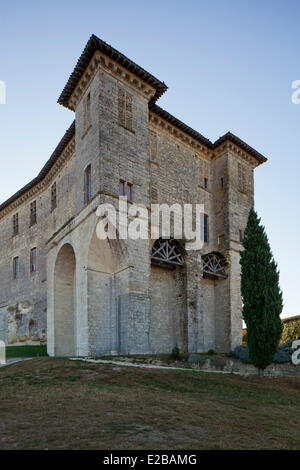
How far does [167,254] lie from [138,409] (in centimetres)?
1443

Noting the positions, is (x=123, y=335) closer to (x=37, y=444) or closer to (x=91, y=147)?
(x=91, y=147)

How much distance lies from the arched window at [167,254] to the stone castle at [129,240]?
77 mm

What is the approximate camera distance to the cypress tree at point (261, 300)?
16688 millimetres

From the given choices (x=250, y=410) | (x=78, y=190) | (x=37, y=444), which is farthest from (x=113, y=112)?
(x=37, y=444)

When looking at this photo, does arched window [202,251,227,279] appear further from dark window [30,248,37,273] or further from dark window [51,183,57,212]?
dark window [30,248,37,273]

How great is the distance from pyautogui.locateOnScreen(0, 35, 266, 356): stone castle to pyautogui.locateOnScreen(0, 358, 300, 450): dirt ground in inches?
227

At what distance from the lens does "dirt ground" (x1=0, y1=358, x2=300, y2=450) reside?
20.9ft

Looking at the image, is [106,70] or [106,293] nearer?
[106,293]

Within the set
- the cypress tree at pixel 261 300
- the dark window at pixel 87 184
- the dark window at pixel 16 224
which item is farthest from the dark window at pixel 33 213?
the cypress tree at pixel 261 300

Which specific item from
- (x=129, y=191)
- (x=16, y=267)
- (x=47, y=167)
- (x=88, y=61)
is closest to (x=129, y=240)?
(x=129, y=191)

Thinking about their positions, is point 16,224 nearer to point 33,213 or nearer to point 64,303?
point 33,213

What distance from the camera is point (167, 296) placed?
23797mm

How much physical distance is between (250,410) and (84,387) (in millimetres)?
4270
